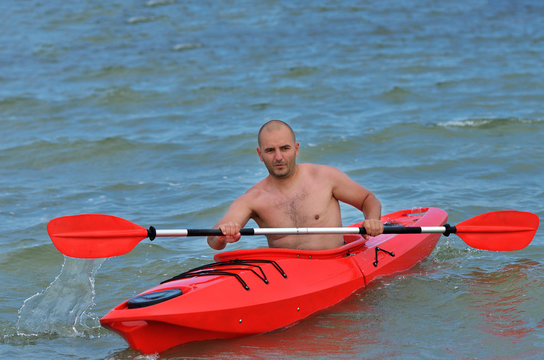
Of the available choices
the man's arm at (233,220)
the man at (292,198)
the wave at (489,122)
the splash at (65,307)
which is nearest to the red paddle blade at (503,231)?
the man at (292,198)

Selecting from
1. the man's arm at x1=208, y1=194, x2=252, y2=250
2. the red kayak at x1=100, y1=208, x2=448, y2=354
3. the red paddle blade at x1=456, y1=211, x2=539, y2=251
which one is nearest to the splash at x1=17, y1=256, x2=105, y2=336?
the red kayak at x1=100, y1=208, x2=448, y2=354

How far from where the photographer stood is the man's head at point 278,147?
539 centimetres

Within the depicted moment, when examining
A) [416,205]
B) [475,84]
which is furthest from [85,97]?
[416,205]

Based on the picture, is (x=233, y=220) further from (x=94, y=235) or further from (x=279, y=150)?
(x=94, y=235)

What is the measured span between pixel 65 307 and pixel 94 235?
0.73 meters

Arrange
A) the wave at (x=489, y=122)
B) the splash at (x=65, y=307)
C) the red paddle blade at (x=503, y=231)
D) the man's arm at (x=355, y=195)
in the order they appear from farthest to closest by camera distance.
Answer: the wave at (x=489, y=122), the red paddle blade at (x=503, y=231), the man's arm at (x=355, y=195), the splash at (x=65, y=307)

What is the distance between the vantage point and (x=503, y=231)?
5.94 metres

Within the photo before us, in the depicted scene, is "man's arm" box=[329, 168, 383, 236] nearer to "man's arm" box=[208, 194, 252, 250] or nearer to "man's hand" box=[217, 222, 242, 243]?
"man's arm" box=[208, 194, 252, 250]

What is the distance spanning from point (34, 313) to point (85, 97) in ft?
31.5

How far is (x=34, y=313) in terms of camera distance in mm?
5727

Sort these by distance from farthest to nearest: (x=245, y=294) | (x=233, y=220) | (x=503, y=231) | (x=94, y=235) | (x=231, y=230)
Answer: (x=503, y=231) < (x=233, y=220) < (x=94, y=235) < (x=231, y=230) < (x=245, y=294)

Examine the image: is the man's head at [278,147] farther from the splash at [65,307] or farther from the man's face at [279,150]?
the splash at [65,307]

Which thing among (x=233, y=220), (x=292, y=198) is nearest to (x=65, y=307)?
(x=233, y=220)

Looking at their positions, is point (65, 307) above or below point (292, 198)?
below
